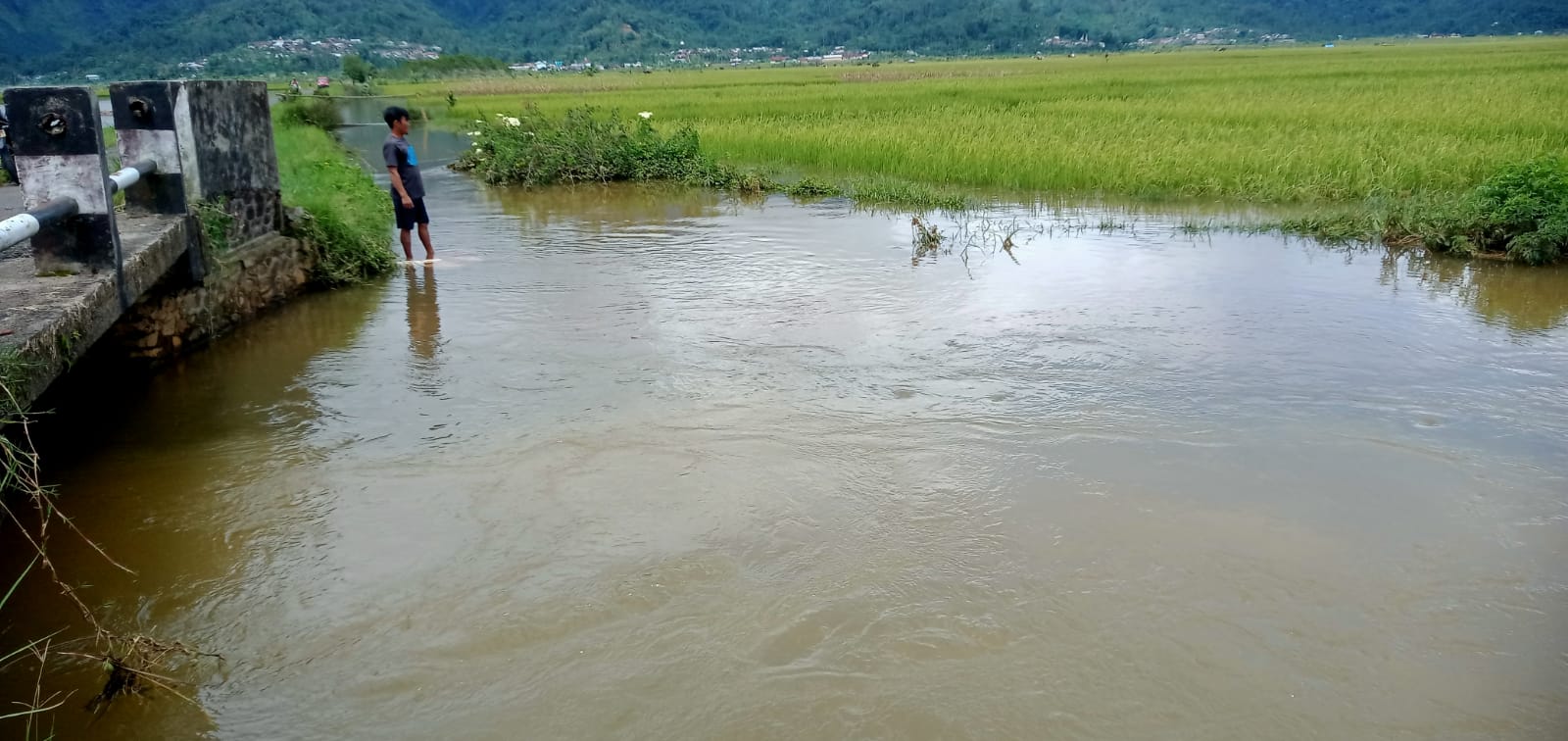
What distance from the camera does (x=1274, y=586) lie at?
Answer: 315cm

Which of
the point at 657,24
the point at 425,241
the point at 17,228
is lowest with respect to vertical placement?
the point at 425,241

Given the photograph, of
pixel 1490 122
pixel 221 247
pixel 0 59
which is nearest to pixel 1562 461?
pixel 221 247

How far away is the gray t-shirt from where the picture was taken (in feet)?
24.7

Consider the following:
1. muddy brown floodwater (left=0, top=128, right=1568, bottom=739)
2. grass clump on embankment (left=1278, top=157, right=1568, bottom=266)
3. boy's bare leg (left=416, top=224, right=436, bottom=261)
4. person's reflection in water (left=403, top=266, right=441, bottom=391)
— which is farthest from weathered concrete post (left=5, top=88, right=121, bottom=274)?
grass clump on embankment (left=1278, top=157, right=1568, bottom=266)

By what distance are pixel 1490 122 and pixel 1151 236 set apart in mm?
7741

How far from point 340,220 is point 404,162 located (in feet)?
2.11

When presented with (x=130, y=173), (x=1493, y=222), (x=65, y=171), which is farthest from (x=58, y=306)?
(x=1493, y=222)

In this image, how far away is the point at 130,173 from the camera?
4.73m

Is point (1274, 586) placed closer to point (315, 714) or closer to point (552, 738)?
point (552, 738)

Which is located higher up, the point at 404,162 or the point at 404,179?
the point at 404,162

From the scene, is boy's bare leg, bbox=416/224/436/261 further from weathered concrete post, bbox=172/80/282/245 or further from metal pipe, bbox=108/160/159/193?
metal pipe, bbox=108/160/159/193

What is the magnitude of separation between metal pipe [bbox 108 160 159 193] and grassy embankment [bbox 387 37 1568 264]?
8.39 meters

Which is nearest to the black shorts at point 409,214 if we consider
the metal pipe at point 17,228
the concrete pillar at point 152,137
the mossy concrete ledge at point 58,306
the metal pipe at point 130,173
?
the concrete pillar at point 152,137

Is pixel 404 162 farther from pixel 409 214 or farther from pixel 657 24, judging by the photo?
pixel 657 24
